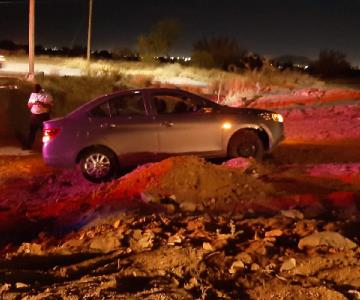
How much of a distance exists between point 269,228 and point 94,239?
2015 mm

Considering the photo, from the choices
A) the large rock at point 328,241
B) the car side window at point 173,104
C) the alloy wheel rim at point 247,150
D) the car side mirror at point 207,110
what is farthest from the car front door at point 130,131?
the large rock at point 328,241

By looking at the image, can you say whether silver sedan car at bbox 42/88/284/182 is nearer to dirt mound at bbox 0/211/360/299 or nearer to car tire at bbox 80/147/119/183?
car tire at bbox 80/147/119/183

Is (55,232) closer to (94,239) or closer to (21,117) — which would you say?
(94,239)

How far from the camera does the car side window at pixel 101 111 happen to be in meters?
12.2

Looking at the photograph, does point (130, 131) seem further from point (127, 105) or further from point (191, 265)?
point (191, 265)

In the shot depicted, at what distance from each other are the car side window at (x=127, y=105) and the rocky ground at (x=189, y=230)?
1.14 meters

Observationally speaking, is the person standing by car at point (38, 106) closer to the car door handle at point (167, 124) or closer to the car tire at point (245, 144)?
the car door handle at point (167, 124)

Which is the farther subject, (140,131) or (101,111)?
(101,111)

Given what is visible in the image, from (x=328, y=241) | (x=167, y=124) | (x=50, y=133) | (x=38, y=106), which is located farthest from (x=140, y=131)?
(x=328, y=241)

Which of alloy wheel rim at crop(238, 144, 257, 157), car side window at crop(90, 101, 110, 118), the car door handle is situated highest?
car side window at crop(90, 101, 110, 118)

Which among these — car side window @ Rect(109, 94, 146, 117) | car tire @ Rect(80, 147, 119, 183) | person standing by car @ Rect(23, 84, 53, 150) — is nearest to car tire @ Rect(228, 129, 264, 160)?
car side window @ Rect(109, 94, 146, 117)

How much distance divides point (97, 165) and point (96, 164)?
25mm

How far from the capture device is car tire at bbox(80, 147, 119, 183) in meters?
12.1

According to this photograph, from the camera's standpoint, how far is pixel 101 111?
12273 millimetres
